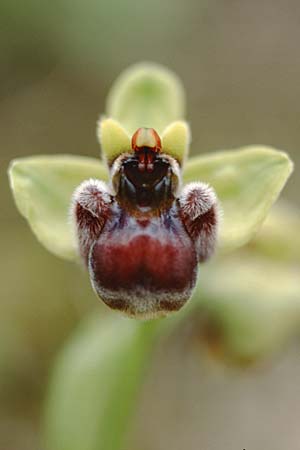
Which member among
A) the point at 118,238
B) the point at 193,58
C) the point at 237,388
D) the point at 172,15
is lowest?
the point at 118,238

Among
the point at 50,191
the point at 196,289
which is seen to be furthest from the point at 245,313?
the point at 50,191

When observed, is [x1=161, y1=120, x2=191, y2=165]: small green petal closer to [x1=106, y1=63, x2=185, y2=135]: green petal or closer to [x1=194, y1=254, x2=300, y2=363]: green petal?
[x1=106, y1=63, x2=185, y2=135]: green petal

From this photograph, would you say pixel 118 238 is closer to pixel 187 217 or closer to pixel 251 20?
pixel 187 217

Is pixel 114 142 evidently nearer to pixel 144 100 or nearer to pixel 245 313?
pixel 144 100

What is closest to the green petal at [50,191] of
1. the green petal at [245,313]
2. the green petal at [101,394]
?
the green petal at [101,394]

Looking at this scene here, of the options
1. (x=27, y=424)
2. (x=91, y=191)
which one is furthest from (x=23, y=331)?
(x=91, y=191)

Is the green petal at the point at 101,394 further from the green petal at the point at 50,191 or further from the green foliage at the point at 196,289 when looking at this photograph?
the green petal at the point at 50,191
